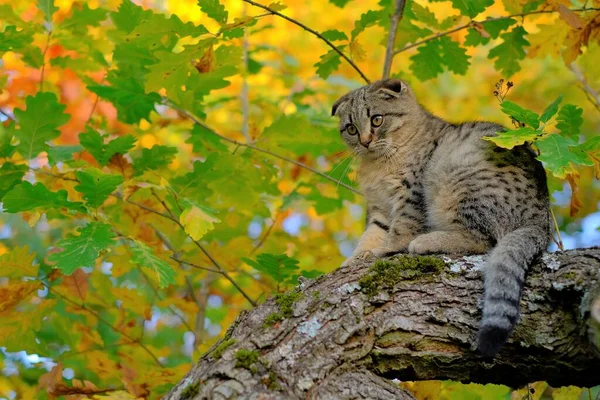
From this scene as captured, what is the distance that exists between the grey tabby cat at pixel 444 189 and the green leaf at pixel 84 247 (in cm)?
161

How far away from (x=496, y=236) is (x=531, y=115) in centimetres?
96

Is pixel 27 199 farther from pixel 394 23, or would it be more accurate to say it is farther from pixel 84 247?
pixel 394 23

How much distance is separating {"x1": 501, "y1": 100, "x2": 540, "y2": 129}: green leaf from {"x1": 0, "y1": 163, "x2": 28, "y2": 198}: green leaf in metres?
2.75

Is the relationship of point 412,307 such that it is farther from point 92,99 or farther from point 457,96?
point 457,96

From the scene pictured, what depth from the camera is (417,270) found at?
3.44m

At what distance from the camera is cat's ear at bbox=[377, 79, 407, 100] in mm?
5051

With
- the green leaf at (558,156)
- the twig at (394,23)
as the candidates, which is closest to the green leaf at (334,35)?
the twig at (394,23)

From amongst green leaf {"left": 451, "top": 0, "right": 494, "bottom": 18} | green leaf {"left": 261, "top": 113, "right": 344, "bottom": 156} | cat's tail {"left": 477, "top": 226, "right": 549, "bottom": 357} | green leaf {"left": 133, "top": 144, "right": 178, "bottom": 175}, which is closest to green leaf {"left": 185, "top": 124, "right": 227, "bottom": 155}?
green leaf {"left": 261, "top": 113, "right": 344, "bottom": 156}

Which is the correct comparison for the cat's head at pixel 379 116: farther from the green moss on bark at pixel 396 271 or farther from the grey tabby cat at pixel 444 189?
the green moss on bark at pixel 396 271

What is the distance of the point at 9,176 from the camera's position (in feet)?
12.9

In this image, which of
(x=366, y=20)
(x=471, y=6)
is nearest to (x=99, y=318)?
(x=366, y=20)

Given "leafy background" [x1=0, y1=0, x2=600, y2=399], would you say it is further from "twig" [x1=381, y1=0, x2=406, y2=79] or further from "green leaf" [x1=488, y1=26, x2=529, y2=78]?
"twig" [x1=381, y1=0, x2=406, y2=79]

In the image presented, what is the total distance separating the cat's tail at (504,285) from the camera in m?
2.97

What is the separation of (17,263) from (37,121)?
844 millimetres
